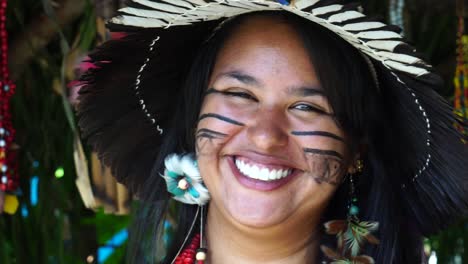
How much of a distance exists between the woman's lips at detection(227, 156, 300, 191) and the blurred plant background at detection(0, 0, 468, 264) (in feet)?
3.72

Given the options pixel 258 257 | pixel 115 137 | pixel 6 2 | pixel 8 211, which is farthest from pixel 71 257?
pixel 258 257

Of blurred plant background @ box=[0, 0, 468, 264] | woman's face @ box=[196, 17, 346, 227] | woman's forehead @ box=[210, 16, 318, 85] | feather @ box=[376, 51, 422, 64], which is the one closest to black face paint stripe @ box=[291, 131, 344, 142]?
woman's face @ box=[196, 17, 346, 227]

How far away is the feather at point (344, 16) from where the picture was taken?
6.74ft

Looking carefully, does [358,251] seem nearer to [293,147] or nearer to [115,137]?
[293,147]

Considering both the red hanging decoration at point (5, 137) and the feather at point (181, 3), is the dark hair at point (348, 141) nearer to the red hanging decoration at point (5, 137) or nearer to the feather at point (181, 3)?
the feather at point (181, 3)

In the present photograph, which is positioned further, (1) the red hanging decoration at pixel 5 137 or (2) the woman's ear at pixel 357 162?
(1) the red hanging decoration at pixel 5 137

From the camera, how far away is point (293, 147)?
88.3 inches

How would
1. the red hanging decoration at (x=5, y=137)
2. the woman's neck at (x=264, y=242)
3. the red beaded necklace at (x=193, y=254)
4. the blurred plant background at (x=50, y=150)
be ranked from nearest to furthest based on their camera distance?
the woman's neck at (x=264, y=242), the red beaded necklace at (x=193, y=254), the red hanging decoration at (x=5, y=137), the blurred plant background at (x=50, y=150)

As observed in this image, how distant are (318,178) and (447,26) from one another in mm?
1717

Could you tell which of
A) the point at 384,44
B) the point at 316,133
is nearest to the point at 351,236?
the point at 316,133

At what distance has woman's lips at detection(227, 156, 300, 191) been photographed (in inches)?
88.4

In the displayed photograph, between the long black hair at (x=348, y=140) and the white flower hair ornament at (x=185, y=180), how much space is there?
5 cm

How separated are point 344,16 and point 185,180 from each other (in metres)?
0.63

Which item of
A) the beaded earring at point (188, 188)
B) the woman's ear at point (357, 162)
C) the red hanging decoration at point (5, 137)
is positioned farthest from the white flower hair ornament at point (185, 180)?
the red hanging decoration at point (5, 137)
